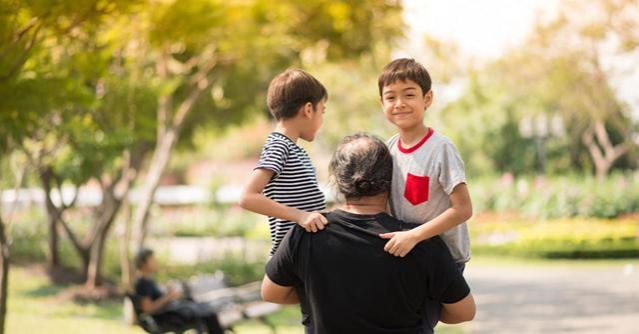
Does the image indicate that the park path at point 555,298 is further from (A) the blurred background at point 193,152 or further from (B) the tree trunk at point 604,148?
(B) the tree trunk at point 604,148

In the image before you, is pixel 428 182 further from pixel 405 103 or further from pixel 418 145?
pixel 405 103

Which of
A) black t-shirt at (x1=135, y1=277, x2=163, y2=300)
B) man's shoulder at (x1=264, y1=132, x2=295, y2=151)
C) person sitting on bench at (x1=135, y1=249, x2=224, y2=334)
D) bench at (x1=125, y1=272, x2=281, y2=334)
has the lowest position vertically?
bench at (x1=125, y1=272, x2=281, y2=334)

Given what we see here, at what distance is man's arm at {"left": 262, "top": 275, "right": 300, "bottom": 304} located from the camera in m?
3.56

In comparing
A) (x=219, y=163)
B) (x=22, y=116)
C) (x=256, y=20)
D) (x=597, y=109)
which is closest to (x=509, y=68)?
(x=597, y=109)

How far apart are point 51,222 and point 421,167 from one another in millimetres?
15376

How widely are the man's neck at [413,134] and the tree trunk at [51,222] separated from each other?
1376cm

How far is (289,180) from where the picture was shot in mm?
3785

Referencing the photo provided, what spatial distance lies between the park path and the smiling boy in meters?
8.10

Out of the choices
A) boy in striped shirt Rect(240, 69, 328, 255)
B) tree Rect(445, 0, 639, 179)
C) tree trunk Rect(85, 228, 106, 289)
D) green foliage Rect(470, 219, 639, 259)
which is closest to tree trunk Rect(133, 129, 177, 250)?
tree trunk Rect(85, 228, 106, 289)

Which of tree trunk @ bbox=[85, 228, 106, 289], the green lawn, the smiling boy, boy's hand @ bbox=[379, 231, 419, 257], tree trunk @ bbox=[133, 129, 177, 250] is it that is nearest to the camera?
boy's hand @ bbox=[379, 231, 419, 257]

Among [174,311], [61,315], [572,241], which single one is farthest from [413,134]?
[572,241]

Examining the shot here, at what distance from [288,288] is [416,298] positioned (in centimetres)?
47

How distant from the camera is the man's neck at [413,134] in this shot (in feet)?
12.1

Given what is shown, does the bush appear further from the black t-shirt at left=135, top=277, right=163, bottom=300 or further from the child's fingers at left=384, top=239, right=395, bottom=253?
the child's fingers at left=384, top=239, right=395, bottom=253
